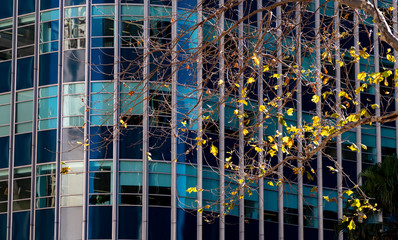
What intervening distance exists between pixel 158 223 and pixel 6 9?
1018 cm

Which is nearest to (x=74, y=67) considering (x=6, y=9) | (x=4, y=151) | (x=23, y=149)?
(x=23, y=149)

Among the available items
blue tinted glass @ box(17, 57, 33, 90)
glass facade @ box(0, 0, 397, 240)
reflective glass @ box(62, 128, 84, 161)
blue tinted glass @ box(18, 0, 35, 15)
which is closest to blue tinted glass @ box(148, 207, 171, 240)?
glass facade @ box(0, 0, 397, 240)

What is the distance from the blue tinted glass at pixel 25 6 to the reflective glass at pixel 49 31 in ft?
2.61

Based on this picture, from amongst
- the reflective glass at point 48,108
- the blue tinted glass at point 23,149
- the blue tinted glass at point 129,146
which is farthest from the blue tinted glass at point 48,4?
the blue tinted glass at point 129,146

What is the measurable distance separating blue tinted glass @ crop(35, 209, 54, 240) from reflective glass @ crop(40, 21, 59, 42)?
6.51m

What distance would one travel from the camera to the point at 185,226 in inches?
1296

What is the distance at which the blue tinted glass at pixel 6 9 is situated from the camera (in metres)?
34.3

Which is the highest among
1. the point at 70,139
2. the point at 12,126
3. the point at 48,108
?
the point at 48,108

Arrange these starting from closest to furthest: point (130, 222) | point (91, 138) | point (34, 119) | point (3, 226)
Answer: point (91, 138)
point (130, 222)
point (3, 226)
point (34, 119)

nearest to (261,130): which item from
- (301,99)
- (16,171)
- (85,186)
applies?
(301,99)

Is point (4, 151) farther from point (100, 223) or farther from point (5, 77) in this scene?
point (100, 223)

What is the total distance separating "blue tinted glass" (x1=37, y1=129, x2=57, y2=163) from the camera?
108 ft

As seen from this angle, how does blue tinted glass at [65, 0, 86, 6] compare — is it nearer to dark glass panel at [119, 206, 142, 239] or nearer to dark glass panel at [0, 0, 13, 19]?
dark glass panel at [0, 0, 13, 19]

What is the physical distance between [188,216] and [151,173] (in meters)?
2.14
